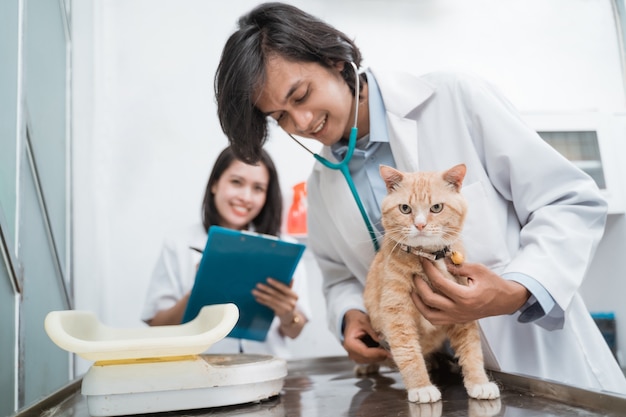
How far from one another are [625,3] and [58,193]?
266 cm

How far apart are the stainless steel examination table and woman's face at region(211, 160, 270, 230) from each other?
46.2 inches

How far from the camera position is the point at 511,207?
1.17 metres

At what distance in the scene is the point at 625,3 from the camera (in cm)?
233

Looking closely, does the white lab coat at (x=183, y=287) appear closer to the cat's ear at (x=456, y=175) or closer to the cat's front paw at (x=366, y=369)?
the cat's front paw at (x=366, y=369)

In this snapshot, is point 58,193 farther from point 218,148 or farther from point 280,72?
point 280,72

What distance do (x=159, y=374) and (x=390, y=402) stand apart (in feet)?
1.36

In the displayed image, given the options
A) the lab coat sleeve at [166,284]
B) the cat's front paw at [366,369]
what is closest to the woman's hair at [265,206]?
the lab coat sleeve at [166,284]

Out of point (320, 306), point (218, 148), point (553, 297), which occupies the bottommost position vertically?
point (320, 306)

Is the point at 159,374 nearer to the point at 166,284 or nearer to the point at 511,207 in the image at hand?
the point at 511,207

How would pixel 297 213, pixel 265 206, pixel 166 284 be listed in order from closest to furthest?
pixel 166 284 < pixel 265 206 < pixel 297 213

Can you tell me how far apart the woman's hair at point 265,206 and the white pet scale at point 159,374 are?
1421 mm

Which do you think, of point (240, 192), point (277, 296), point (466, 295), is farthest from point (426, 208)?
point (240, 192)

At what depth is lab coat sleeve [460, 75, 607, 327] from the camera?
949 millimetres

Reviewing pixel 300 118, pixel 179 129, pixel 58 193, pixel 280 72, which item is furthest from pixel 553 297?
pixel 179 129
